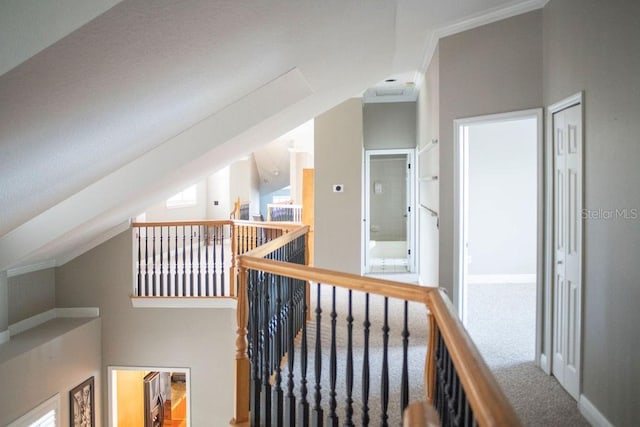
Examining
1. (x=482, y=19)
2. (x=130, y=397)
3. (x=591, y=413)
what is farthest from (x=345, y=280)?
(x=130, y=397)

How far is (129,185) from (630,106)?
4027mm

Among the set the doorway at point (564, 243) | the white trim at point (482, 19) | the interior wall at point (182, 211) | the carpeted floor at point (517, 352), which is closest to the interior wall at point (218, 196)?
the interior wall at point (182, 211)

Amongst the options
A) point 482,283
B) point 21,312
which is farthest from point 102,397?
point 482,283

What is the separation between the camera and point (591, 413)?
2.67m

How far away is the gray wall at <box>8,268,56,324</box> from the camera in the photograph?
5.82 metres

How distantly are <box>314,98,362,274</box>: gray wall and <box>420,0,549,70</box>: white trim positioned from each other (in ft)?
7.83

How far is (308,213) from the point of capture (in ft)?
24.8

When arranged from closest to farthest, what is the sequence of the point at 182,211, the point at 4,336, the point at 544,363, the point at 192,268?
the point at 544,363 → the point at 4,336 → the point at 192,268 → the point at 182,211

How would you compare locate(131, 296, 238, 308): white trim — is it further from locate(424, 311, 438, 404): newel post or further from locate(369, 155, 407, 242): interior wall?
locate(424, 311, 438, 404): newel post

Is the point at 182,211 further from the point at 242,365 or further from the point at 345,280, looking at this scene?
the point at 345,280

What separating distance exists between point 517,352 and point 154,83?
11.3 ft

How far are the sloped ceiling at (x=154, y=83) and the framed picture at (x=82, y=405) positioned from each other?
1.94 metres

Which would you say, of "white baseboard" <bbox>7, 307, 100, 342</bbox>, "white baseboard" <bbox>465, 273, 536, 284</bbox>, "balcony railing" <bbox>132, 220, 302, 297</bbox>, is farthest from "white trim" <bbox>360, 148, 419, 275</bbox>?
"white baseboard" <bbox>7, 307, 100, 342</bbox>

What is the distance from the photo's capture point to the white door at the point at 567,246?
9.48 ft
